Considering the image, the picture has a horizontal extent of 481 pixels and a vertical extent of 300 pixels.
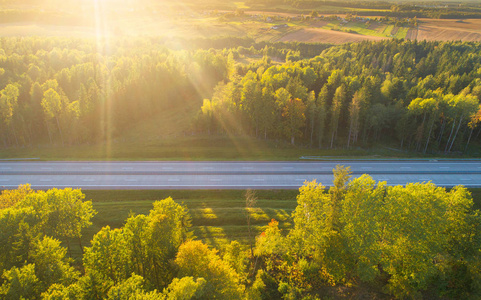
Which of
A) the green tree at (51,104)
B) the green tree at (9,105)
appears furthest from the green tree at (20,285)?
the green tree at (9,105)

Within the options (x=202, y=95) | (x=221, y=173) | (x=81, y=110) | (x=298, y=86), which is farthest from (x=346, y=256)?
(x=202, y=95)

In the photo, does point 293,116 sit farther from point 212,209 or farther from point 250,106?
point 212,209

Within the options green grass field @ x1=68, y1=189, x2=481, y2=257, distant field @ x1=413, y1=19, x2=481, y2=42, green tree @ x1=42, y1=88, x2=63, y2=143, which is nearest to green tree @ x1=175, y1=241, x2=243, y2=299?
green grass field @ x1=68, y1=189, x2=481, y2=257

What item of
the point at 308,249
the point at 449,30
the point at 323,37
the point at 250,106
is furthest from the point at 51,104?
the point at 449,30

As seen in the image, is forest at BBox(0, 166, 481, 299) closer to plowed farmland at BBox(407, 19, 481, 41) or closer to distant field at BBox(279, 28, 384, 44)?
distant field at BBox(279, 28, 384, 44)

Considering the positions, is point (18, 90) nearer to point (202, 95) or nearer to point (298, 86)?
point (202, 95)
